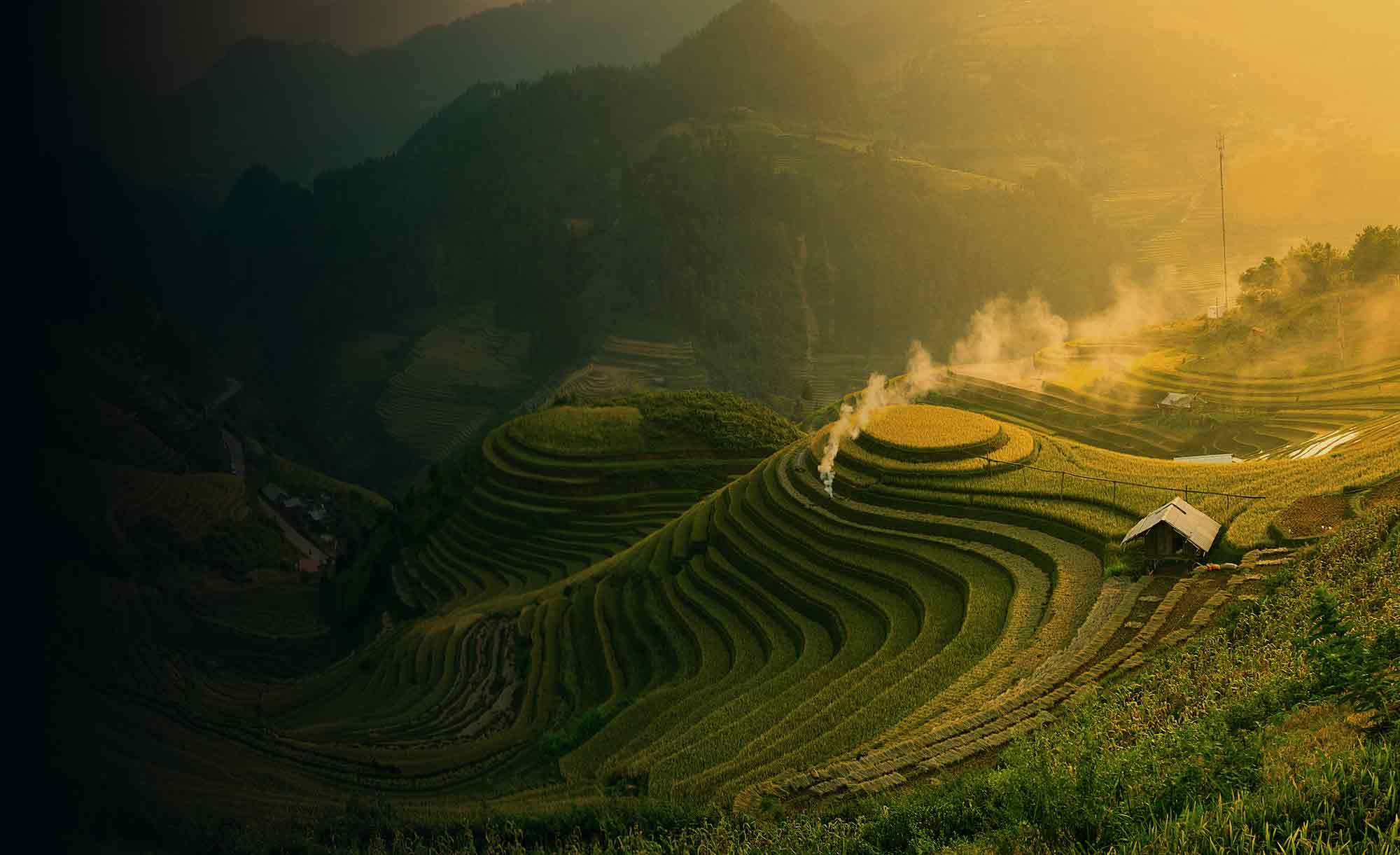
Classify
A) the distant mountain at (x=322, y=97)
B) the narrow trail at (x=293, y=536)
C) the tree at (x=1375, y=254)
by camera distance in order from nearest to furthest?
1. the tree at (x=1375, y=254)
2. the narrow trail at (x=293, y=536)
3. the distant mountain at (x=322, y=97)

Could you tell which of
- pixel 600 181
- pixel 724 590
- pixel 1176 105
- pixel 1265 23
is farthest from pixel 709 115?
pixel 724 590

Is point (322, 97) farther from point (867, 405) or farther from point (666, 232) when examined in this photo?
point (867, 405)

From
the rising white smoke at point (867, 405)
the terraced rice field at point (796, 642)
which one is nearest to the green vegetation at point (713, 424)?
the rising white smoke at point (867, 405)

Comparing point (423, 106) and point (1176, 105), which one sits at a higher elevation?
point (423, 106)

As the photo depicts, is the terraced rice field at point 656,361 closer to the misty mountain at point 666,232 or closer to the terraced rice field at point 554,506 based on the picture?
the misty mountain at point 666,232

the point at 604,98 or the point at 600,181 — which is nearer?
the point at 600,181

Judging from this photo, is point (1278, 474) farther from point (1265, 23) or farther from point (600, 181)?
point (1265, 23)
